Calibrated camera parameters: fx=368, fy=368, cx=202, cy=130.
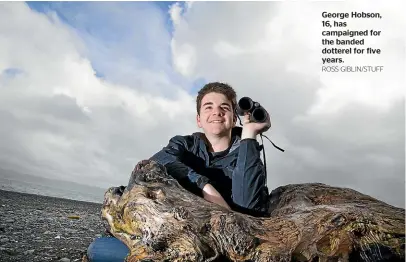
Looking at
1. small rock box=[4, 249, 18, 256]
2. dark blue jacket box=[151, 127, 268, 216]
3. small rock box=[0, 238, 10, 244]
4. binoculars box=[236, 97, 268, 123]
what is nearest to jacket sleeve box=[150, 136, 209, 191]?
dark blue jacket box=[151, 127, 268, 216]

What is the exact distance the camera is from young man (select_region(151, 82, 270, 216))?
178 inches

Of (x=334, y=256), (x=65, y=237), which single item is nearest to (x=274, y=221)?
(x=334, y=256)

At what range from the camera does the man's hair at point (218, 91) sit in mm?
5457

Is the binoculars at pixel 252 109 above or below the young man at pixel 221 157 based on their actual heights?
above

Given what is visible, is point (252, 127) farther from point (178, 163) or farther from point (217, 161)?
point (178, 163)

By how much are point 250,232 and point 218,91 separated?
8.46 feet

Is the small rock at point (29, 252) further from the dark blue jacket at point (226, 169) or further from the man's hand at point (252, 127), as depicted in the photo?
the man's hand at point (252, 127)

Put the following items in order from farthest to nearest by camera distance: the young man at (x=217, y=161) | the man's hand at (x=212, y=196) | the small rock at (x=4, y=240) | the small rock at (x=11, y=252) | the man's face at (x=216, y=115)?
1. the small rock at (x=4, y=240)
2. the small rock at (x=11, y=252)
3. the man's face at (x=216, y=115)
4. the young man at (x=217, y=161)
5. the man's hand at (x=212, y=196)

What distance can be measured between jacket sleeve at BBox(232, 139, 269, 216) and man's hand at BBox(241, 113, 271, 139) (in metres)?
0.11

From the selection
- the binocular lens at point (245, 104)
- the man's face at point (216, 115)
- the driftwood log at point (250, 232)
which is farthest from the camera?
the man's face at point (216, 115)

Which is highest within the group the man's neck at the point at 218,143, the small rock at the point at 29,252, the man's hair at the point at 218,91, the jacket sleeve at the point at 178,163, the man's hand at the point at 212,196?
the man's hair at the point at 218,91

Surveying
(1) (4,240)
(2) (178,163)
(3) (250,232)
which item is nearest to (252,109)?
(2) (178,163)

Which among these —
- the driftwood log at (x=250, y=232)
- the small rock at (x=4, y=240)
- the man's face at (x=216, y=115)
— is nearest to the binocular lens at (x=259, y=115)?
the man's face at (x=216, y=115)

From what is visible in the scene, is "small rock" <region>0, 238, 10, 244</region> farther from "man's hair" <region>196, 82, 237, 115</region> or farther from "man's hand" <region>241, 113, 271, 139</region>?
"man's hand" <region>241, 113, 271, 139</region>
